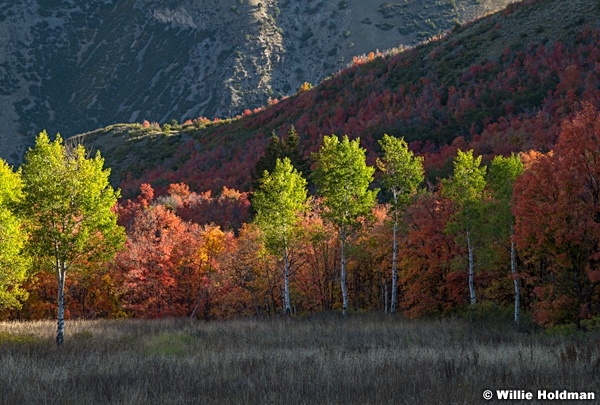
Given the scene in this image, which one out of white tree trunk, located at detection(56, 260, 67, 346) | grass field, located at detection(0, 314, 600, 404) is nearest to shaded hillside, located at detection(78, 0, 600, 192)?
grass field, located at detection(0, 314, 600, 404)

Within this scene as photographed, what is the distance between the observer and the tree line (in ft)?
67.5

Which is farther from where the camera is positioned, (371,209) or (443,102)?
(443,102)

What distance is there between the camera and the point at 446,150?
6369cm

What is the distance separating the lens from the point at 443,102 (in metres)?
79.8

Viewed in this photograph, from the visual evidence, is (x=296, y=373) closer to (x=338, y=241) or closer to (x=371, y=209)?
(x=371, y=209)

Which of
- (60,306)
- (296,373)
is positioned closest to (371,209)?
(60,306)

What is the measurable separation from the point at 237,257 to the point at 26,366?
2736 centimetres

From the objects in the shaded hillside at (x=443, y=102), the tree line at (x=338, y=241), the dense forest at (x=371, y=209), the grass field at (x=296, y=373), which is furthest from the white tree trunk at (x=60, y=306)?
the shaded hillside at (x=443, y=102)

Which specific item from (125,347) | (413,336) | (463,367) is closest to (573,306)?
(413,336)

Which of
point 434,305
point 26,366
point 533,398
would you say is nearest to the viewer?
point 533,398

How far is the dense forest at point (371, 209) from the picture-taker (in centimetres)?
2141

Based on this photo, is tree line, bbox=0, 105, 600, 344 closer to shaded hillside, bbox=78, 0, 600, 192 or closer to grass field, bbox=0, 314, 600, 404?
grass field, bbox=0, 314, 600, 404

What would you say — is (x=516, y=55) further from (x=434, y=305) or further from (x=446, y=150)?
(x=434, y=305)

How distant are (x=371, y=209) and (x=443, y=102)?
50125mm
